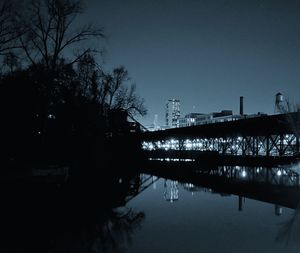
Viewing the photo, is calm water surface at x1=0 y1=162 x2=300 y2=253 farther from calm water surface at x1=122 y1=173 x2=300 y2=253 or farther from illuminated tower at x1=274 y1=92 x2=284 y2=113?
illuminated tower at x1=274 y1=92 x2=284 y2=113

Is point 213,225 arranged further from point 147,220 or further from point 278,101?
point 278,101

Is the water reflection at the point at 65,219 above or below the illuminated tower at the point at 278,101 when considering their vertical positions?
below

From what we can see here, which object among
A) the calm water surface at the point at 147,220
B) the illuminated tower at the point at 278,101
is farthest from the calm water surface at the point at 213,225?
the illuminated tower at the point at 278,101

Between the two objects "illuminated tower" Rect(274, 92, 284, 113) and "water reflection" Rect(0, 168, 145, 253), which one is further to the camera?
"illuminated tower" Rect(274, 92, 284, 113)

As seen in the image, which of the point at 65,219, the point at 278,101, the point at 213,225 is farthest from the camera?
the point at 278,101

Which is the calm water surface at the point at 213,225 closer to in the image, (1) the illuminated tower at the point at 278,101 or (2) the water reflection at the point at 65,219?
(2) the water reflection at the point at 65,219

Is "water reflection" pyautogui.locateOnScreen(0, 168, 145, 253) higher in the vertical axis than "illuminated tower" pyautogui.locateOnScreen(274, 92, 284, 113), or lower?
lower

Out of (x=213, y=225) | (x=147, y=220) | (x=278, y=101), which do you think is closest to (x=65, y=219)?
(x=147, y=220)

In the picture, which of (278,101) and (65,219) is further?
(278,101)

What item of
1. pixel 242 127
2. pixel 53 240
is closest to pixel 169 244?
pixel 53 240

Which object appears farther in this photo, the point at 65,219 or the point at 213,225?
the point at 65,219

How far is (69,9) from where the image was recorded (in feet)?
82.5

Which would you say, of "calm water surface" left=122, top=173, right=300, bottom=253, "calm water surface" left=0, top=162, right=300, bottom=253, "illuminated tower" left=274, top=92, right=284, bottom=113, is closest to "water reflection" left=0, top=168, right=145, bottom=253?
"calm water surface" left=0, top=162, right=300, bottom=253

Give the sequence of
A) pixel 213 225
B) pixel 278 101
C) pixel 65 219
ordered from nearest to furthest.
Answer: pixel 213 225 < pixel 65 219 < pixel 278 101
